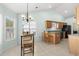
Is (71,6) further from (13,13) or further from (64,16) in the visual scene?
(13,13)

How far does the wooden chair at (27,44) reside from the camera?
102 inches

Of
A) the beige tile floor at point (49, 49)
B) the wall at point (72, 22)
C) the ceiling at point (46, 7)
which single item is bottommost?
the beige tile floor at point (49, 49)

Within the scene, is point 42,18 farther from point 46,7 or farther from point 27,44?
point 27,44

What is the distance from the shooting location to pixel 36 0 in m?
2.54

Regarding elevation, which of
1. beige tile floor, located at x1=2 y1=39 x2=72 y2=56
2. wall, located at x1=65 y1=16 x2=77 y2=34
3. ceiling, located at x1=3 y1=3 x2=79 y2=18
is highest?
ceiling, located at x1=3 y1=3 x2=79 y2=18

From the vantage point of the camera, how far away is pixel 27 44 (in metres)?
2.62

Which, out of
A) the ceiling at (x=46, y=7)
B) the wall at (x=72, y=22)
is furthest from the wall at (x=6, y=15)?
the wall at (x=72, y=22)

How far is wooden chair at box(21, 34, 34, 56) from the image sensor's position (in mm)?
2583

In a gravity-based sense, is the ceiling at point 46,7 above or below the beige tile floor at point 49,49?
above

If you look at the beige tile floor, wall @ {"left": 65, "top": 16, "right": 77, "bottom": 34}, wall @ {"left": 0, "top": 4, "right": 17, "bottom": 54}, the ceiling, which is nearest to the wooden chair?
the beige tile floor

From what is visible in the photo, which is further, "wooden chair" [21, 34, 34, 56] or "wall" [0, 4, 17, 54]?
"wooden chair" [21, 34, 34, 56]

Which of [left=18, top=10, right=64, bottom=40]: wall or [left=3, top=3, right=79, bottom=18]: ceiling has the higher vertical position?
[left=3, top=3, right=79, bottom=18]: ceiling

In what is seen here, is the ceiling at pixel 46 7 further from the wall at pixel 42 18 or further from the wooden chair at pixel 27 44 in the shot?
the wooden chair at pixel 27 44

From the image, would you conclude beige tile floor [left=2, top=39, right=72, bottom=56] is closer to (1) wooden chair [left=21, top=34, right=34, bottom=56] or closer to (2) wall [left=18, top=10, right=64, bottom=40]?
(1) wooden chair [left=21, top=34, right=34, bottom=56]
